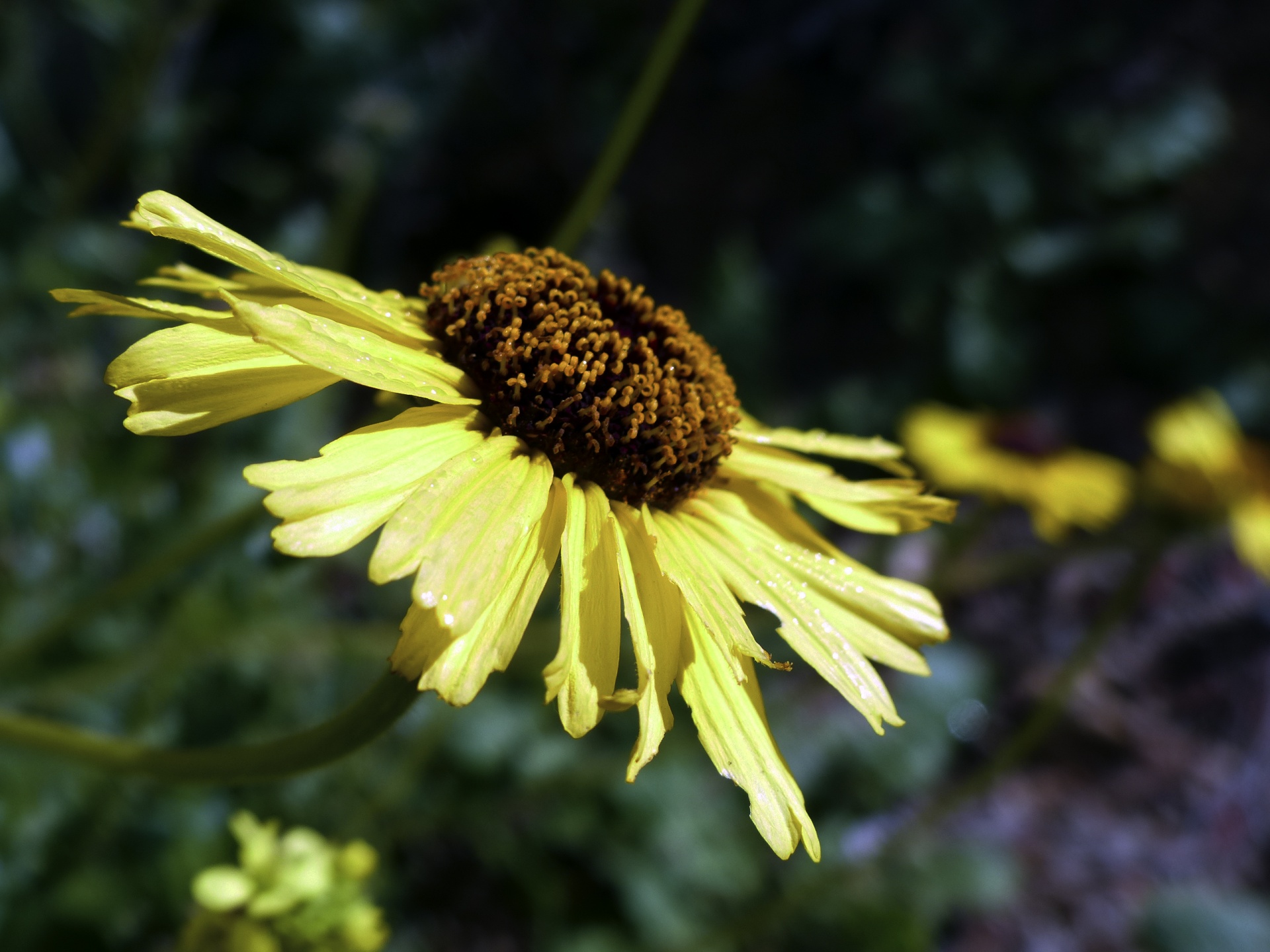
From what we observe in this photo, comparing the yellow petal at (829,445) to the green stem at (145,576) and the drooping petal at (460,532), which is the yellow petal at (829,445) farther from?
the green stem at (145,576)

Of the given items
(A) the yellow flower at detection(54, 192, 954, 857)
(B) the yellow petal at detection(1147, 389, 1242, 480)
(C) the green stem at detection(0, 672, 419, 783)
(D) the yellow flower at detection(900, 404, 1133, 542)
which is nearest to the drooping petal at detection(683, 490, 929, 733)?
(A) the yellow flower at detection(54, 192, 954, 857)

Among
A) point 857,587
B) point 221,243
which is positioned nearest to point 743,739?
point 857,587

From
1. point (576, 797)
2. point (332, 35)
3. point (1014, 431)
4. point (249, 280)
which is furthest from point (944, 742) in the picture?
point (332, 35)

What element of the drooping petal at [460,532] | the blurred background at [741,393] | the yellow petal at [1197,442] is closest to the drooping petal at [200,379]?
the drooping petal at [460,532]

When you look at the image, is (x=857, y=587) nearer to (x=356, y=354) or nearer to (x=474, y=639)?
(x=474, y=639)

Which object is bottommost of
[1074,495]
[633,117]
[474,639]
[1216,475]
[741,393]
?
[741,393]

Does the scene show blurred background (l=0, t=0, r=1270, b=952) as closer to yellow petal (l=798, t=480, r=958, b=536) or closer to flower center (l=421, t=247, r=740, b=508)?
flower center (l=421, t=247, r=740, b=508)
